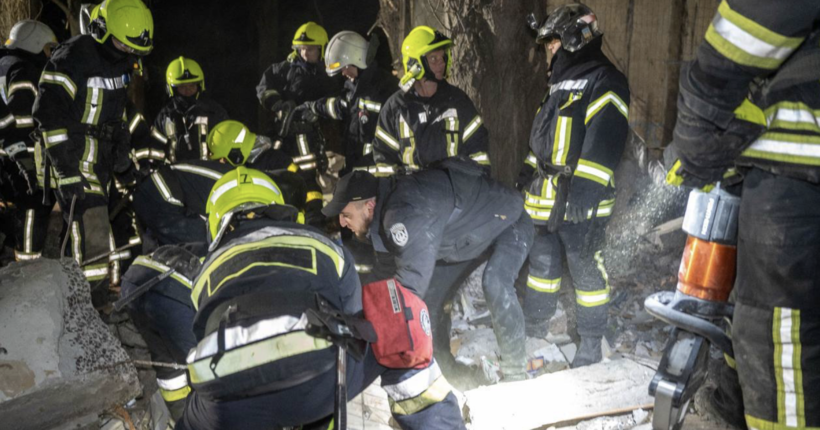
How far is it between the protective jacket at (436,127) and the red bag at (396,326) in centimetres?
274

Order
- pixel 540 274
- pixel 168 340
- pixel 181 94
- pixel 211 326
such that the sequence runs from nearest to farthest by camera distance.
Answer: pixel 211 326 → pixel 168 340 → pixel 540 274 → pixel 181 94

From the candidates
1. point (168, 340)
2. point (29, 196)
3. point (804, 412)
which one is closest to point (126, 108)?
point (29, 196)

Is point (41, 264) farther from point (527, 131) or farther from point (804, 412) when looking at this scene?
point (527, 131)

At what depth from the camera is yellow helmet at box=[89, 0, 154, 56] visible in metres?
4.90

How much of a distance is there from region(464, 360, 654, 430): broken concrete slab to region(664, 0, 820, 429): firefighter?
132 cm

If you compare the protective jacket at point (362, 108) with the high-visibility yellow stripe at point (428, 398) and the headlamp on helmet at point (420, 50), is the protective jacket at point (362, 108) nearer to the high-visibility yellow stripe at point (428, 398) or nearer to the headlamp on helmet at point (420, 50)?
the headlamp on helmet at point (420, 50)

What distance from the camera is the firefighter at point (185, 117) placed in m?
6.31

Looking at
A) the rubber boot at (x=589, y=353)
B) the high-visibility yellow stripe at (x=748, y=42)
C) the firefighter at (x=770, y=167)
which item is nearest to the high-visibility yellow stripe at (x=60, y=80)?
the rubber boot at (x=589, y=353)

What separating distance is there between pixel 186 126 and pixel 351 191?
11.1ft

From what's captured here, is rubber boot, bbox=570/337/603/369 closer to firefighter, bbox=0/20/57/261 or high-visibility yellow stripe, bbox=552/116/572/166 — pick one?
high-visibility yellow stripe, bbox=552/116/572/166

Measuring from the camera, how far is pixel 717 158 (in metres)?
2.25

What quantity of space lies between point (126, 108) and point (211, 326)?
4.42 m

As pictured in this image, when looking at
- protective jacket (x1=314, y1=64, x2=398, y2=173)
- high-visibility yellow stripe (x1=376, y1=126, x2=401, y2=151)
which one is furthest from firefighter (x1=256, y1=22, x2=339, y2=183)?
high-visibility yellow stripe (x1=376, y1=126, x2=401, y2=151)

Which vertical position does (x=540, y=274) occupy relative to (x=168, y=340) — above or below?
below
